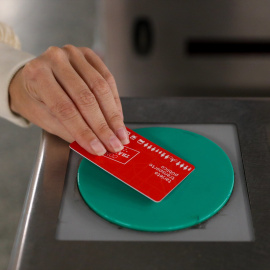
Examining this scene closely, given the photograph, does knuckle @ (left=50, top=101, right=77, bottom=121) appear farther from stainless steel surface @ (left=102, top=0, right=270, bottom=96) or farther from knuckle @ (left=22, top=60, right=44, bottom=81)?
stainless steel surface @ (left=102, top=0, right=270, bottom=96)

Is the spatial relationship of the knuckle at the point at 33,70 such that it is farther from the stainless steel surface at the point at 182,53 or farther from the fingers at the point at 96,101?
the stainless steel surface at the point at 182,53

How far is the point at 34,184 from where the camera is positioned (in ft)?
2.05

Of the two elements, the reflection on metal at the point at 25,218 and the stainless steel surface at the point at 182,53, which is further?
the stainless steel surface at the point at 182,53

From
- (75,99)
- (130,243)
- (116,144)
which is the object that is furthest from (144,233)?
(75,99)

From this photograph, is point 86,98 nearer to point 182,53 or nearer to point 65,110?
point 65,110

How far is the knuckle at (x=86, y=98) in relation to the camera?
2.21ft

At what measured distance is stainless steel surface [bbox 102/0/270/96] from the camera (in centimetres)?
158

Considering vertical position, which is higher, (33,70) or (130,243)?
(33,70)

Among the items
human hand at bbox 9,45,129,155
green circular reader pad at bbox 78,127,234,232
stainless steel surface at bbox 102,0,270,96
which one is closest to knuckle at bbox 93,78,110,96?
human hand at bbox 9,45,129,155

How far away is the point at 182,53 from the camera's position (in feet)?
5.45

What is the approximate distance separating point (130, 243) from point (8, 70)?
45cm

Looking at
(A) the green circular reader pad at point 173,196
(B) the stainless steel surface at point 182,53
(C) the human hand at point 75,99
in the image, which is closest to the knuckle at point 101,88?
(C) the human hand at point 75,99

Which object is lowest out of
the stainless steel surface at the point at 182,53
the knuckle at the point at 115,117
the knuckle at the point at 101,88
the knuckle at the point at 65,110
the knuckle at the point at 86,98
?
the stainless steel surface at the point at 182,53

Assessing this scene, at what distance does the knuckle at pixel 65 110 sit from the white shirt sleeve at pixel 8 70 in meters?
0.19
